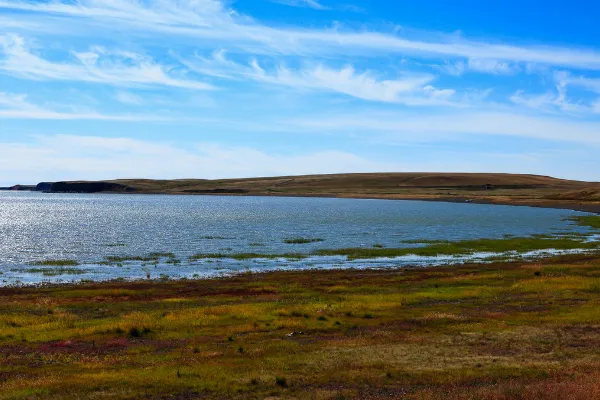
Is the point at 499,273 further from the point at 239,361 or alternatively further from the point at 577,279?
the point at 239,361

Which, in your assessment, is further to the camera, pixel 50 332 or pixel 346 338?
pixel 50 332

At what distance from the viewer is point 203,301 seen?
137 ft

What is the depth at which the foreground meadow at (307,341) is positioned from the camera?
21000 mm

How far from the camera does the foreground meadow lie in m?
21.0

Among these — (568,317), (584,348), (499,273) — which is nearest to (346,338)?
(584,348)

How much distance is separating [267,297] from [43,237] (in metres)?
69.8

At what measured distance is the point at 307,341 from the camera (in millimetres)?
28531

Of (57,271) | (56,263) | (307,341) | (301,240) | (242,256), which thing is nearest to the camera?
(307,341)

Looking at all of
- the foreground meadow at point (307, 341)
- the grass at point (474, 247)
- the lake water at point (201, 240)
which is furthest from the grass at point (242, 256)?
the foreground meadow at point (307, 341)

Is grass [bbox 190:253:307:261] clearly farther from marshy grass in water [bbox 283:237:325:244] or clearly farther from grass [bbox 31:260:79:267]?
marshy grass in water [bbox 283:237:325:244]

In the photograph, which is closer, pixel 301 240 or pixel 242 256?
pixel 242 256

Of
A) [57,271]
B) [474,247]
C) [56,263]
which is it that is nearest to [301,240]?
[474,247]

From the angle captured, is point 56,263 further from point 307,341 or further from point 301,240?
point 307,341

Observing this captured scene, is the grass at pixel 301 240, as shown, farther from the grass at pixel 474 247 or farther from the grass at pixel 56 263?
the grass at pixel 56 263
